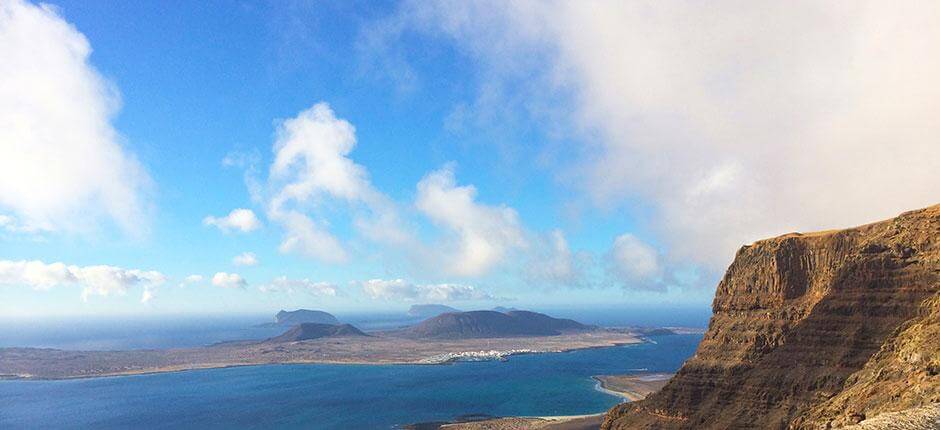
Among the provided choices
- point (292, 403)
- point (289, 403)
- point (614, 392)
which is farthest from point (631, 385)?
point (289, 403)

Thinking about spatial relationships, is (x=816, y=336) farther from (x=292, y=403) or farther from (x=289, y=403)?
(x=289, y=403)

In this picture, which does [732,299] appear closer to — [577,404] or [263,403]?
[577,404]

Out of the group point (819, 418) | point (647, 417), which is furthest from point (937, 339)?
point (647, 417)

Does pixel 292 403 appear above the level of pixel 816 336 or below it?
below

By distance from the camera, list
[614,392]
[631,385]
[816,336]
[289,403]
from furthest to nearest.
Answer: [631,385] < [614,392] < [289,403] < [816,336]

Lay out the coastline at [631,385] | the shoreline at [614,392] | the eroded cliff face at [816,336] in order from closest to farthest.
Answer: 1. the eroded cliff face at [816,336]
2. the shoreline at [614,392]
3. the coastline at [631,385]

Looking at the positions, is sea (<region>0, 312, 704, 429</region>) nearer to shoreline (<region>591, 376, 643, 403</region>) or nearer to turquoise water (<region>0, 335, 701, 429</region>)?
turquoise water (<region>0, 335, 701, 429</region>)

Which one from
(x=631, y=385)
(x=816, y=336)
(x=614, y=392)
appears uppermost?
(x=816, y=336)

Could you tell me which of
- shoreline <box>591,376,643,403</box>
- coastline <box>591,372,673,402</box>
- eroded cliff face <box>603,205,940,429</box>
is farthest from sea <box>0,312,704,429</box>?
eroded cliff face <box>603,205,940,429</box>

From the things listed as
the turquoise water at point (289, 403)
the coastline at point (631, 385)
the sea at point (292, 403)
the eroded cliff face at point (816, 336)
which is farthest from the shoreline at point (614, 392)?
the eroded cliff face at point (816, 336)

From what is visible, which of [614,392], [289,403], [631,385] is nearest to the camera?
[289,403]

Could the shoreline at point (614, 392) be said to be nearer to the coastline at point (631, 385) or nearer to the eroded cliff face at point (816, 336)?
the coastline at point (631, 385)
